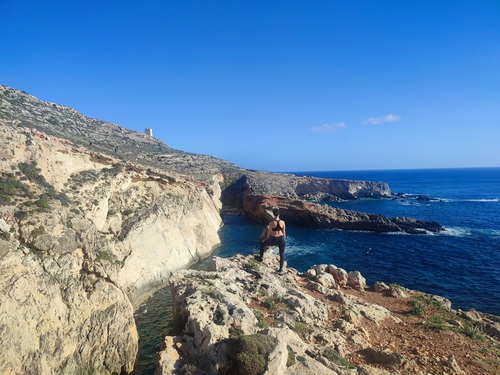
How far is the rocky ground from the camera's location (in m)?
7.57

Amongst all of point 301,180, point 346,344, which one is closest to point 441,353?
point 346,344

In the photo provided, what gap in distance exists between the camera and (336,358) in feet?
26.9

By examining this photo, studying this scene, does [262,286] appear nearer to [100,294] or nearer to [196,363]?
[196,363]

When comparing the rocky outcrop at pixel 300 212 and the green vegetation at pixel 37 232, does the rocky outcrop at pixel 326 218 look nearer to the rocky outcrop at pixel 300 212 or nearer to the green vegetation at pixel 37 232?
the rocky outcrop at pixel 300 212

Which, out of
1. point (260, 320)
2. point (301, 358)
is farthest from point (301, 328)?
point (301, 358)

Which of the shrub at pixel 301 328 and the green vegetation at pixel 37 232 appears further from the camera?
the green vegetation at pixel 37 232

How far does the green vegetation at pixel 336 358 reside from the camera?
26.2ft

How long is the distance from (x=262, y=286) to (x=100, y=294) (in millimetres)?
8109

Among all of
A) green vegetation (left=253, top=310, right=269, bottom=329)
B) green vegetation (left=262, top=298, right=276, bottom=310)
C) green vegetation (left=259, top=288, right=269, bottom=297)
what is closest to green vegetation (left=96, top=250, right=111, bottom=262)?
green vegetation (left=259, top=288, right=269, bottom=297)

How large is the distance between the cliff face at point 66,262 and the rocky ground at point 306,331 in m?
4.50

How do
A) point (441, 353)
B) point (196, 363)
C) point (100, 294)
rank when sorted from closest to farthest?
point (196, 363) → point (441, 353) → point (100, 294)

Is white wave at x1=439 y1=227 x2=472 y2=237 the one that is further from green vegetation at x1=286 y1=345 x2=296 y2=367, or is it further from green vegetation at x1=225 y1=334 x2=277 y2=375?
green vegetation at x1=225 y1=334 x2=277 y2=375

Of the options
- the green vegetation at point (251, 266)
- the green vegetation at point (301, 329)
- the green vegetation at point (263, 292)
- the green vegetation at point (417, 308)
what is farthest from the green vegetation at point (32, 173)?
the green vegetation at point (417, 308)

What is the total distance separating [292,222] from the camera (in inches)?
2045
